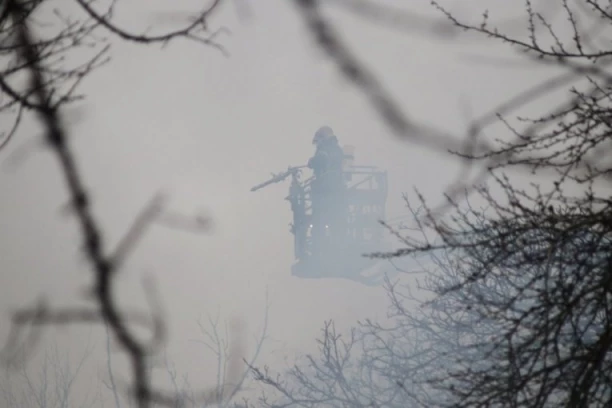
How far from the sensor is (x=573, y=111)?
3.82 metres

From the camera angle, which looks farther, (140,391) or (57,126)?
(57,126)

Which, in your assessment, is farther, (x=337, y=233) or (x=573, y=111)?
(x=337, y=233)

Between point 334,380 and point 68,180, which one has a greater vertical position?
point 334,380

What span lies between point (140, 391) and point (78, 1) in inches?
87.1

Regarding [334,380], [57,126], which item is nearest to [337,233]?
[334,380]

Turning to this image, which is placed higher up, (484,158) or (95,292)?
(484,158)

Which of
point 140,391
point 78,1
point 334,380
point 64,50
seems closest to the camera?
point 140,391

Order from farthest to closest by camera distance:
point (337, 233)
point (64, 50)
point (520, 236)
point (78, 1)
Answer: point (337, 233) < point (520, 236) < point (64, 50) < point (78, 1)

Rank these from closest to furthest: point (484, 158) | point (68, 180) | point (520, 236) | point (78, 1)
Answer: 1. point (68, 180)
2. point (78, 1)
3. point (484, 158)
4. point (520, 236)

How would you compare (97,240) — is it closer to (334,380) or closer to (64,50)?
(64,50)

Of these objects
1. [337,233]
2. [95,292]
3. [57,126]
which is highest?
[337,233]

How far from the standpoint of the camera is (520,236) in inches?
159


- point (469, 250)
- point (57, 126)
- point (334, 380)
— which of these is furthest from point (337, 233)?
Result: point (57, 126)

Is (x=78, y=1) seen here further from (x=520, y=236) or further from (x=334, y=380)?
(x=334, y=380)
